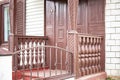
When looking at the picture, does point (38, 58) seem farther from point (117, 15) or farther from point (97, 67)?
point (117, 15)

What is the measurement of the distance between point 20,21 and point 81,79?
4.54 metres

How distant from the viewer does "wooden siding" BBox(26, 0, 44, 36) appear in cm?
794

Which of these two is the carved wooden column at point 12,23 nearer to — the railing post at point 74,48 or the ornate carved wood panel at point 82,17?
the railing post at point 74,48

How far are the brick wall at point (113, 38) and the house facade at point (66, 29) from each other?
5.8 inches

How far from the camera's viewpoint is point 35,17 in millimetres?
8234

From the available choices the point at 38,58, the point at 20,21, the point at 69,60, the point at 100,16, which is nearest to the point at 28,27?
the point at 20,21

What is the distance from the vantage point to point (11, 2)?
7.33 metres

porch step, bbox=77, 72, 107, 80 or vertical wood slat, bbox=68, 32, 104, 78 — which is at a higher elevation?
vertical wood slat, bbox=68, 32, 104, 78

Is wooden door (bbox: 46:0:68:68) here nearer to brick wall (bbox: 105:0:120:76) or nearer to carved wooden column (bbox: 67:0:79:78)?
brick wall (bbox: 105:0:120:76)

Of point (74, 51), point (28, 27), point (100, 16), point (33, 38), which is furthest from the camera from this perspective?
point (28, 27)

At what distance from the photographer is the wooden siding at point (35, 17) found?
26.0 ft

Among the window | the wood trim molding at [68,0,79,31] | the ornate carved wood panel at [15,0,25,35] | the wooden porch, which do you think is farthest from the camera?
the window

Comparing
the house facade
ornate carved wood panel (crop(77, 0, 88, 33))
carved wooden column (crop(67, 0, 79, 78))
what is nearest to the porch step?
the house facade

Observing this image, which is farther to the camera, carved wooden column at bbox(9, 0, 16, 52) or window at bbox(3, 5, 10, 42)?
window at bbox(3, 5, 10, 42)
